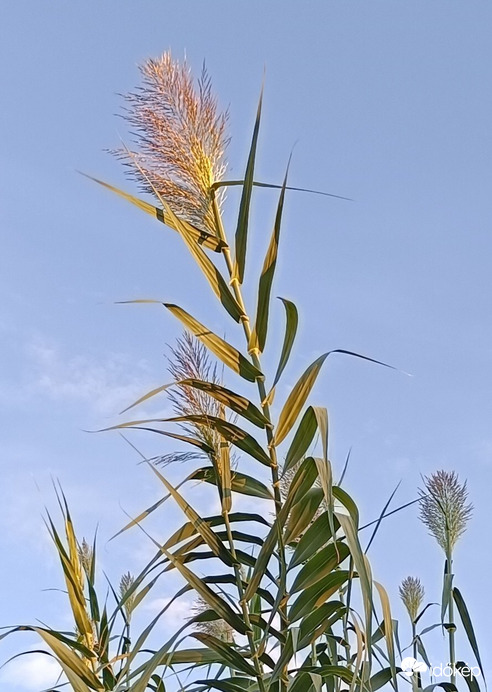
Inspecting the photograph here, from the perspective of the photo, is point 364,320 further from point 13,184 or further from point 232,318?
point 13,184

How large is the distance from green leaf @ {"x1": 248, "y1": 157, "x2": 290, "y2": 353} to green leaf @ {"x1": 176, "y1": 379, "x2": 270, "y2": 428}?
152 mm

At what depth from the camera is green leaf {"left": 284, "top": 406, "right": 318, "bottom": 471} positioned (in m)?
1.65

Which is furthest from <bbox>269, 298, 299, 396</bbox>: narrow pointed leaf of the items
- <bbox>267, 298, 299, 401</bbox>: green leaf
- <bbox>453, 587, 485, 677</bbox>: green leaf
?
<bbox>453, 587, 485, 677</bbox>: green leaf

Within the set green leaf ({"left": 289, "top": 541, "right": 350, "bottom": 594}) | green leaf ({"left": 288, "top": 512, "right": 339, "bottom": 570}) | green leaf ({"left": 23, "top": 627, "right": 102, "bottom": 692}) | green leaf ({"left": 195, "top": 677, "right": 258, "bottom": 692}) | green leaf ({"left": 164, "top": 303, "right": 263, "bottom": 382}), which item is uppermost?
green leaf ({"left": 164, "top": 303, "right": 263, "bottom": 382})

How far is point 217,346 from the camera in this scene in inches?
69.7

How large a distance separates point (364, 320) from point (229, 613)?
9.47ft

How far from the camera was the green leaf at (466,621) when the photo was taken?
189cm

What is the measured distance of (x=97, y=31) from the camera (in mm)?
6824

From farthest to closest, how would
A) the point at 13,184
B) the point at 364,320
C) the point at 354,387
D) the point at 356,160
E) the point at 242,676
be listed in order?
the point at 13,184
the point at 356,160
the point at 364,320
the point at 354,387
the point at 242,676

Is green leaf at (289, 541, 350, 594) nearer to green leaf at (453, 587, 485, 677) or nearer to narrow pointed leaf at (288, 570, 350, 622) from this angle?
narrow pointed leaf at (288, 570, 350, 622)

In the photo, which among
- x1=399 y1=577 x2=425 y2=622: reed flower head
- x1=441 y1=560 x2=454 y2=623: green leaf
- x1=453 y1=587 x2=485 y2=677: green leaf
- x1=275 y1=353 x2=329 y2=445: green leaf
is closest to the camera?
x1=275 y1=353 x2=329 y2=445: green leaf

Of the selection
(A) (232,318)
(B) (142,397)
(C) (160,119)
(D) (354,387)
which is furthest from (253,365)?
(D) (354,387)

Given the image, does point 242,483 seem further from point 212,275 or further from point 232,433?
point 212,275

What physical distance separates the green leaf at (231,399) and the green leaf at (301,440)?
92 mm
